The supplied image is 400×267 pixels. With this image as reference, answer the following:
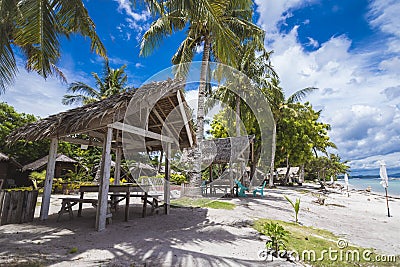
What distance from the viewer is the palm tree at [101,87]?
18422 millimetres

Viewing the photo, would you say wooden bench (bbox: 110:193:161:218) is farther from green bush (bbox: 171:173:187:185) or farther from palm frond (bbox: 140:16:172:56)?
green bush (bbox: 171:173:187:185)

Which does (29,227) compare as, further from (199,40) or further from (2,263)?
(199,40)

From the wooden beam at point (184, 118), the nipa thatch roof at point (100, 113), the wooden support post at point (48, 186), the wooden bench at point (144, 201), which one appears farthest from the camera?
the wooden bench at point (144, 201)

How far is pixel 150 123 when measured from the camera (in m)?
7.32

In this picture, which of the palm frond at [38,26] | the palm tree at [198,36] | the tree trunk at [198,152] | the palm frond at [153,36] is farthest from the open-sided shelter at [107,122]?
the palm frond at [153,36]

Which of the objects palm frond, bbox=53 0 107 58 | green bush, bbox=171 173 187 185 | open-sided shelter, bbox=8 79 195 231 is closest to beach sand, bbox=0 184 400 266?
open-sided shelter, bbox=8 79 195 231

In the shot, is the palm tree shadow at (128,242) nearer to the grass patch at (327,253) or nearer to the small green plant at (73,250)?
the small green plant at (73,250)

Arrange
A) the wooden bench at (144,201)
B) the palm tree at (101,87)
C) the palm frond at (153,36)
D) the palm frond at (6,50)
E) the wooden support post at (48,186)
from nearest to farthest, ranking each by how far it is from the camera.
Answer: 1. the palm frond at (6,50)
2. the wooden support post at (48,186)
3. the wooden bench at (144,201)
4. the palm frond at (153,36)
5. the palm tree at (101,87)

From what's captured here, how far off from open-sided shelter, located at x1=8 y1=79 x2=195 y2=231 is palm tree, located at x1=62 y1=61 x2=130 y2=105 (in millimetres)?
12417

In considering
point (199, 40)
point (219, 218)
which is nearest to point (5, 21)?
point (219, 218)

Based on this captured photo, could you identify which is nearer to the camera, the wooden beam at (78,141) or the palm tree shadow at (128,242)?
the palm tree shadow at (128,242)

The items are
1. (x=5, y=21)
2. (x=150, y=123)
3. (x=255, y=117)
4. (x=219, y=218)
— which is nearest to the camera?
(x=5, y=21)

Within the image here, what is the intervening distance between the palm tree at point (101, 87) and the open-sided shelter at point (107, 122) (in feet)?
40.7

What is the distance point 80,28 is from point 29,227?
493 centimetres
